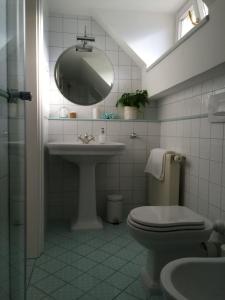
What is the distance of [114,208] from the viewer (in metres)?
2.78

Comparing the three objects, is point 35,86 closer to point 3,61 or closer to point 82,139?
point 82,139

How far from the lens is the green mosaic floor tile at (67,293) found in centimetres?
156

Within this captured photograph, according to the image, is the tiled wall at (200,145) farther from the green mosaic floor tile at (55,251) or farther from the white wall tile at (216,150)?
the green mosaic floor tile at (55,251)

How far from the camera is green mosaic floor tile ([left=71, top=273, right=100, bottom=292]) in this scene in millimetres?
1666

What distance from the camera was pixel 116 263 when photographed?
6.45 ft

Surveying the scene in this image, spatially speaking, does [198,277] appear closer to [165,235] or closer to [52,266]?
[165,235]

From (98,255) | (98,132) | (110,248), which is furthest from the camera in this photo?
(98,132)

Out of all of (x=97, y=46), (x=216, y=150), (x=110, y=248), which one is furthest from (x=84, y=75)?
(x=110, y=248)

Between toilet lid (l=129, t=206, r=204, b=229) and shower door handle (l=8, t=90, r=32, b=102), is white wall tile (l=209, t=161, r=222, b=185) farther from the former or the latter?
shower door handle (l=8, t=90, r=32, b=102)

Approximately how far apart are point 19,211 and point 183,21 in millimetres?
2538

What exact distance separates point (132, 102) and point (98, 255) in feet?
5.32

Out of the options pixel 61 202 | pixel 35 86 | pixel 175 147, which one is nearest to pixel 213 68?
pixel 175 147

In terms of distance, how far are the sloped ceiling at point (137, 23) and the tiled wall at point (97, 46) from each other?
0.09 m

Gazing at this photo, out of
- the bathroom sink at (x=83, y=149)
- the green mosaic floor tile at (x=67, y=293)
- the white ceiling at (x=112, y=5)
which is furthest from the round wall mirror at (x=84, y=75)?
the green mosaic floor tile at (x=67, y=293)
